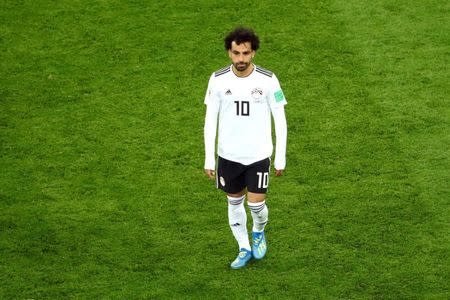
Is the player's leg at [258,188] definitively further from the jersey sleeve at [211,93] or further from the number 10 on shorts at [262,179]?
the jersey sleeve at [211,93]

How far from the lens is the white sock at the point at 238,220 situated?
8.80m

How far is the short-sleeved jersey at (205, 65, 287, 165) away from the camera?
820cm

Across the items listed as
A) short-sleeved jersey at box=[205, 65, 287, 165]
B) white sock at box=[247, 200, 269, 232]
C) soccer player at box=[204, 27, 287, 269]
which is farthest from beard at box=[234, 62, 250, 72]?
white sock at box=[247, 200, 269, 232]

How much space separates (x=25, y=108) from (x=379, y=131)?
438cm

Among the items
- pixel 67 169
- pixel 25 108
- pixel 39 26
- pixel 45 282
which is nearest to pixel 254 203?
pixel 45 282

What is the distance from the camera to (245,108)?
8.24m

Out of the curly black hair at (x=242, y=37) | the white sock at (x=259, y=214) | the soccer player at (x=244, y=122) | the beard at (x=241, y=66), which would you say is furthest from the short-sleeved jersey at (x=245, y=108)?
the white sock at (x=259, y=214)

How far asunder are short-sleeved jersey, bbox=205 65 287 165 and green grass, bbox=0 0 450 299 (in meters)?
1.24

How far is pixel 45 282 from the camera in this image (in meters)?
8.76

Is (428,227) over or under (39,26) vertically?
under

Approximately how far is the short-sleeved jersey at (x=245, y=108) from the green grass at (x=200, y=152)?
1.24 metres

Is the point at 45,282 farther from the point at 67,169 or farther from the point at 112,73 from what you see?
the point at 112,73

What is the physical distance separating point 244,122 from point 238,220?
3.58ft

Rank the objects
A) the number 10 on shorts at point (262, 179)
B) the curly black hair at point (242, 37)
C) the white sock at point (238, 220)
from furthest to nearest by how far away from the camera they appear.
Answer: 1. the white sock at point (238, 220)
2. the number 10 on shorts at point (262, 179)
3. the curly black hair at point (242, 37)
